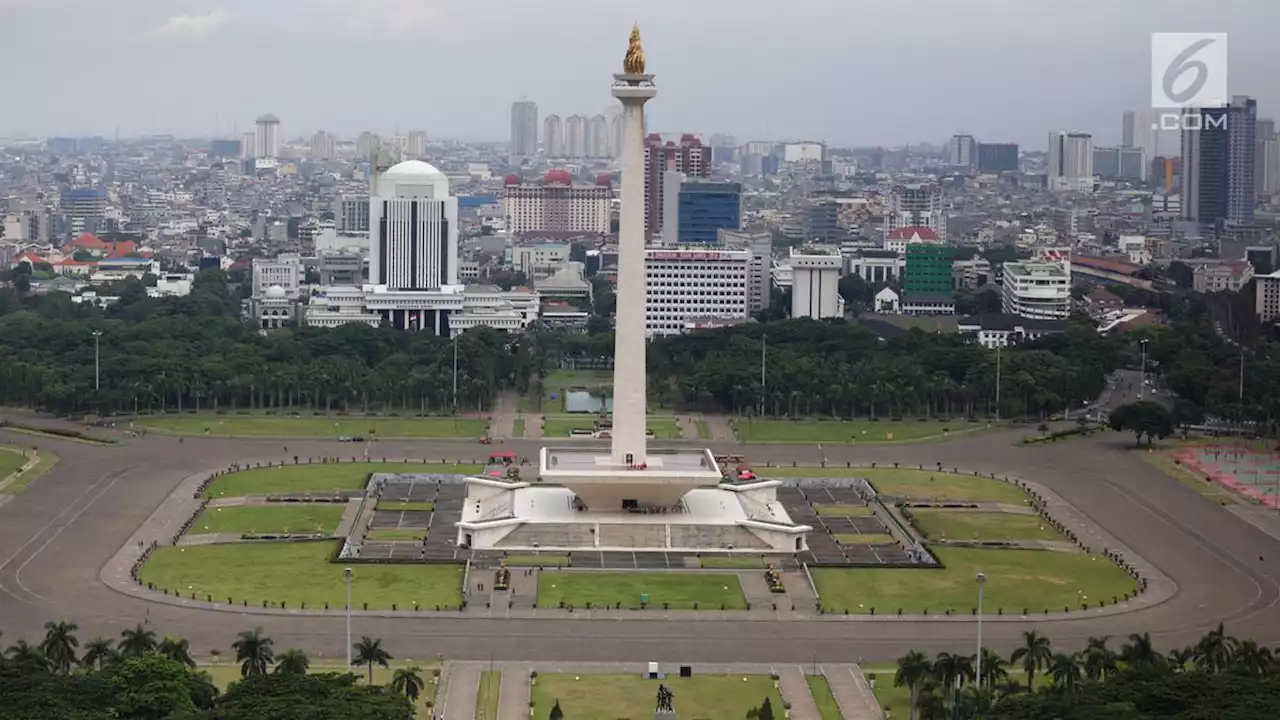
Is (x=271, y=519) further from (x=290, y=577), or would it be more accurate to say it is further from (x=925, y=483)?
(x=925, y=483)

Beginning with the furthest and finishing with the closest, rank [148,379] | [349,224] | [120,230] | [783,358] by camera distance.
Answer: [120,230], [349,224], [783,358], [148,379]

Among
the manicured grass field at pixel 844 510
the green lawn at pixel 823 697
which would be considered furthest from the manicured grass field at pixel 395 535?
the green lawn at pixel 823 697

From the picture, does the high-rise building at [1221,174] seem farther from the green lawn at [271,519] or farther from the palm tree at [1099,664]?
the palm tree at [1099,664]

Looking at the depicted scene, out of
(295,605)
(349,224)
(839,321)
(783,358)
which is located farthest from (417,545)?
(349,224)

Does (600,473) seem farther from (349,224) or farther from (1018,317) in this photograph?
(349,224)

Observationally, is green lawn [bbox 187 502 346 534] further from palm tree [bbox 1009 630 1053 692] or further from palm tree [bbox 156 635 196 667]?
palm tree [bbox 1009 630 1053 692]

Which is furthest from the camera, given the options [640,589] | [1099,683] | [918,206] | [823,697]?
[918,206]

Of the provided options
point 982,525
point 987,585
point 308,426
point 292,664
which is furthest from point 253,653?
point 308,426
